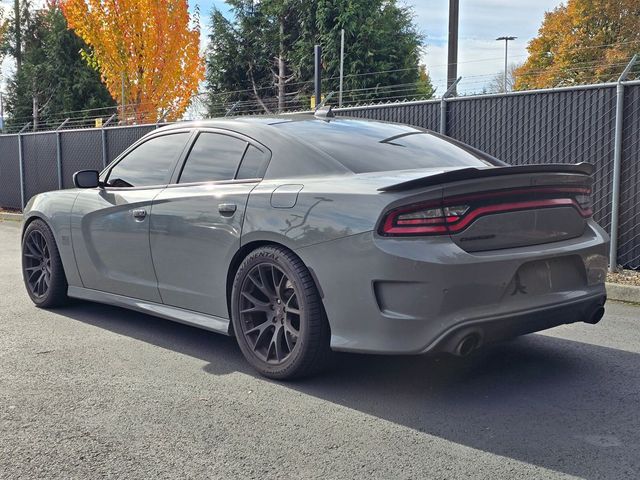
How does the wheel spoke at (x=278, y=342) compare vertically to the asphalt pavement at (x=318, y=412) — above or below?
above

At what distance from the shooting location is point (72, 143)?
51.4ft

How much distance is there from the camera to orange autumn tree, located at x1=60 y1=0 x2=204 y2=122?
21984 mm

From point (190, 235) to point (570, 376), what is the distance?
2.43 meters

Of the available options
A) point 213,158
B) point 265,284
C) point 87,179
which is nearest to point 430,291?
point 265,284

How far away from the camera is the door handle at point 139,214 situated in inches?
190

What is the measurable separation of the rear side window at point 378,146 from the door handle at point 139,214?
3.76ft

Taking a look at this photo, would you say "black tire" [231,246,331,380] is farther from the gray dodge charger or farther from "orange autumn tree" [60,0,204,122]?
"orange autumn tree" [60,0,204,122]

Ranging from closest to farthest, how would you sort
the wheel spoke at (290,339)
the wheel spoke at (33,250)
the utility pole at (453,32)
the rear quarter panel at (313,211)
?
the rear quarter panel at (313,211), the wheel spoke at (290,339), the wheel spoke at (33,250), the utility pole at (453,32)

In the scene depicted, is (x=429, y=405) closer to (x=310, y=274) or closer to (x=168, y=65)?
(x=310, y=274)

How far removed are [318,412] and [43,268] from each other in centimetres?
349

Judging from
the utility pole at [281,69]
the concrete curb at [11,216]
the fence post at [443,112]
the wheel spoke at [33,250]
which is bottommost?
the concrete curb at [11,216]

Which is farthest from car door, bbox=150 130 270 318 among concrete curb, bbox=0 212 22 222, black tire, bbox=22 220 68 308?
concrete curb, bbox=0 212 22 222

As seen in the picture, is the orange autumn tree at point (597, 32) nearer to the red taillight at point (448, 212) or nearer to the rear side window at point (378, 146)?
the rear side window at point (378, 146)

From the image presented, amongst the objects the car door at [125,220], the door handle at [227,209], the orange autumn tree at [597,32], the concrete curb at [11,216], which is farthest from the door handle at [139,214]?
the orange autumn tree at [597,32]
